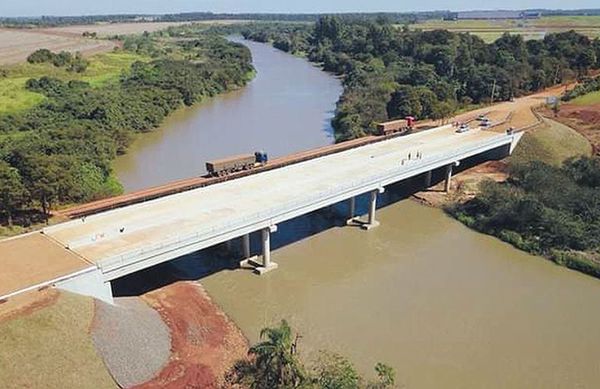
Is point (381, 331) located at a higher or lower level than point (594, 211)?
lower

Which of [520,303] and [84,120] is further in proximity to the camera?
[84,120]

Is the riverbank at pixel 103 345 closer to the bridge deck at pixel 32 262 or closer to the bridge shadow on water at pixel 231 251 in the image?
the bridge deck at pixel 32 262

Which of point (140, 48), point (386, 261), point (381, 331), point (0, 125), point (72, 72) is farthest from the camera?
point (140, 48)

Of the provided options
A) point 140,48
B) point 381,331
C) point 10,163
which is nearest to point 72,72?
point 140,48

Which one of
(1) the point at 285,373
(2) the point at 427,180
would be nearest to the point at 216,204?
(1) the point at 285,373

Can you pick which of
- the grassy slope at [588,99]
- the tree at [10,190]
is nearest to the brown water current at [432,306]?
the tree at [10,190]

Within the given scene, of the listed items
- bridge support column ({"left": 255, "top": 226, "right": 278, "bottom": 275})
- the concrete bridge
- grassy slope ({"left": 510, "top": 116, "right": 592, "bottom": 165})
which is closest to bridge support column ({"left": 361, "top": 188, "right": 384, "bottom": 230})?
the concrete bridge

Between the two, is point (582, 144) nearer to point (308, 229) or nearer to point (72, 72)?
point (308, 229)
